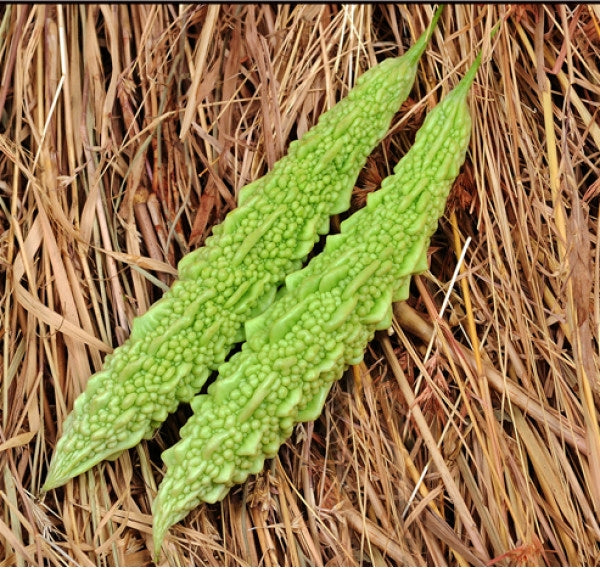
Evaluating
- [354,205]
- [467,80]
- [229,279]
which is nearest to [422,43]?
[467,80]

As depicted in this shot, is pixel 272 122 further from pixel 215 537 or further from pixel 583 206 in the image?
pixel 215 537

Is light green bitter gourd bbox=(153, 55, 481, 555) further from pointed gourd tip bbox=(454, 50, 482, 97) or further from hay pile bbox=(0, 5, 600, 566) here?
hay pile bbox=(0, 5, 600, 566)

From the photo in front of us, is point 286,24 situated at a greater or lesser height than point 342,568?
greater

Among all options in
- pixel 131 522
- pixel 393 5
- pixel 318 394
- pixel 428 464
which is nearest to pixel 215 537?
pixel 131 522

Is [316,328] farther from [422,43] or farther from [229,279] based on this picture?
[422,43]

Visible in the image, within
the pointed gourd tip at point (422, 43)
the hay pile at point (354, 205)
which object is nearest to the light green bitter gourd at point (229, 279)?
Result: the pointed gourd tip at point (422, 43)

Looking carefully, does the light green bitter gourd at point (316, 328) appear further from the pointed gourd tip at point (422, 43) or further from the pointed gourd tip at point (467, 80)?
the pointed gourd tip at point (422, 43)
